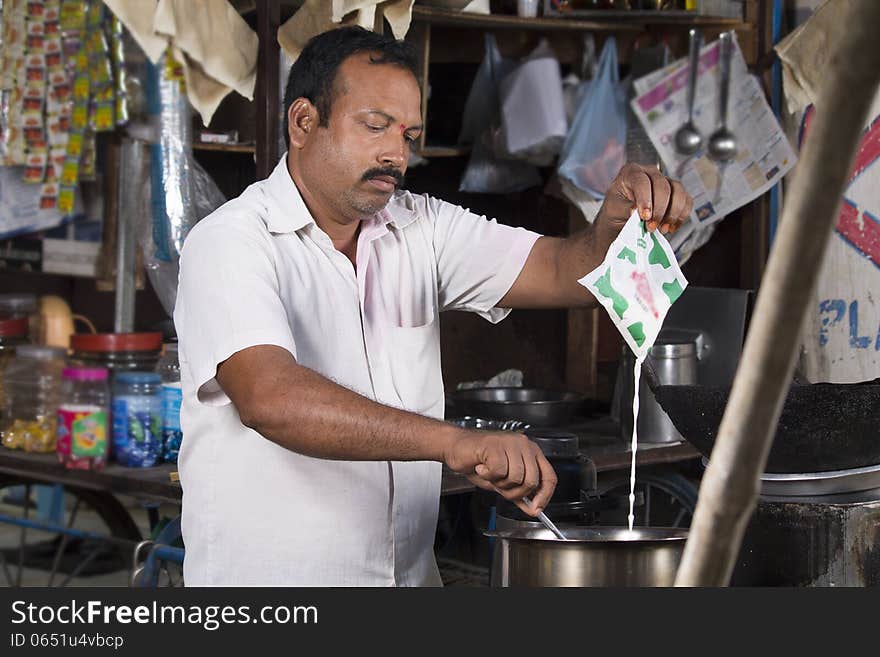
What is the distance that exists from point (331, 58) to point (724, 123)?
6.65ft

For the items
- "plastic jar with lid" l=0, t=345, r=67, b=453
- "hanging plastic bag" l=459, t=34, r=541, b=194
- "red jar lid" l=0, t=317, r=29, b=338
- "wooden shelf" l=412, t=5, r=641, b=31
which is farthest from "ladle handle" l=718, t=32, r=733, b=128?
"red jar lid" l=0, t=317, r=29, b=338

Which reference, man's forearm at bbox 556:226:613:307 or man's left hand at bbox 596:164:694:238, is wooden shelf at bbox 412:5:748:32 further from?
man's left hand at bbox 596:164:694:238

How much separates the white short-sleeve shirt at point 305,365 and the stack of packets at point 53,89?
208 centimetres

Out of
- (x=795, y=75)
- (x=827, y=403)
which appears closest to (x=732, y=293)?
(x=795, y=75)

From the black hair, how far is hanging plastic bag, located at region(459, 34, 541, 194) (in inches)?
68.0

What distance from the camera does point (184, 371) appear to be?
185 cm

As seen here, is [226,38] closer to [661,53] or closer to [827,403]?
[661,53]

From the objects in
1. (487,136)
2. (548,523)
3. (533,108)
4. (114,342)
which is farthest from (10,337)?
(548,523)

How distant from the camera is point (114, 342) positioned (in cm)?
310

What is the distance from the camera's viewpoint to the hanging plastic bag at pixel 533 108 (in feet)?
11.8

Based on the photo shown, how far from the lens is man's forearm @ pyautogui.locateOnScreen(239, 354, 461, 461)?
1538 millimetres

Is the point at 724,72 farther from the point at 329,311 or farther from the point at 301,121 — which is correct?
the point at 329,311

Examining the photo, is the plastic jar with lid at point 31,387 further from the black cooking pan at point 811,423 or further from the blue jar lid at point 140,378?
the black cooking pan at point 811,423

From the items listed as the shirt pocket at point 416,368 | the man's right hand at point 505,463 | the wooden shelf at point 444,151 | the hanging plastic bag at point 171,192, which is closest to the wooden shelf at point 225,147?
the hanging plastic bag at point 171,192
